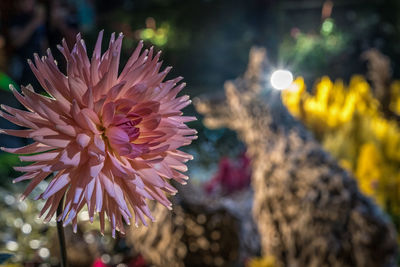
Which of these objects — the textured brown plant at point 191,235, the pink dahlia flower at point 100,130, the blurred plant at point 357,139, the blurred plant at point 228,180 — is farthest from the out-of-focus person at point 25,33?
the blurred plant at point 228,180

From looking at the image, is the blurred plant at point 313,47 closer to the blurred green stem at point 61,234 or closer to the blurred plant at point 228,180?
the blurred plant at point 228,180

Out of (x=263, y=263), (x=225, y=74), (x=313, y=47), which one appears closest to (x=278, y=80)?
(x=263, y=263)

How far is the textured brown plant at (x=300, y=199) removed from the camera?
2.92 ft

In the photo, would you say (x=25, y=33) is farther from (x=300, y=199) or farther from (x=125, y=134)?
(x=300, y=199)

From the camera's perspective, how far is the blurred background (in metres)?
0.51

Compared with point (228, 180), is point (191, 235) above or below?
below

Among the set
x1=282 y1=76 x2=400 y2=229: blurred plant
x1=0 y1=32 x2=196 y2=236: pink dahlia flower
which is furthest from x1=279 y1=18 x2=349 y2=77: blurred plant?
x1=0 y1=32 x2=196 y2=236: pink dahlia flower

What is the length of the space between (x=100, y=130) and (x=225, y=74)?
2.95 m

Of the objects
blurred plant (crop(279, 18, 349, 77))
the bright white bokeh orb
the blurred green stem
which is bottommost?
the blurred green stem

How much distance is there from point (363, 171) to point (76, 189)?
1312 millimetres

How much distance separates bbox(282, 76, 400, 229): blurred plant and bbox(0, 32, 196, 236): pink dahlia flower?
44.4 inches

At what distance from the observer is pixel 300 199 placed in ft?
3.26

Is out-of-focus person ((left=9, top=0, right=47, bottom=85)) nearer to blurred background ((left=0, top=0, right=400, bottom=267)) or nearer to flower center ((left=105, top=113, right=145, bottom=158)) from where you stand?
blurred background ((left=0, top=0, right=400, bottom=267))

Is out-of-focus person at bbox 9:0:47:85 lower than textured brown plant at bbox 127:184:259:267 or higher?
higher
